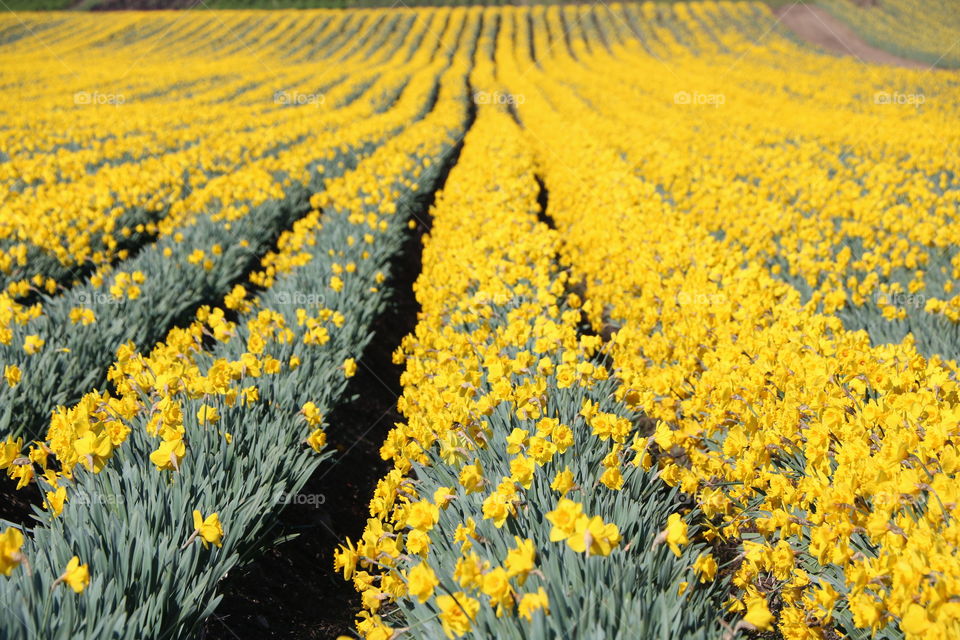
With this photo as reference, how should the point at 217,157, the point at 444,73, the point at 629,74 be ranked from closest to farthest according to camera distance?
the point at 217,157, the point at 629,74, the point at 444,73

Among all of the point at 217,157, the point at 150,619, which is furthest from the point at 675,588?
the point at 217,157

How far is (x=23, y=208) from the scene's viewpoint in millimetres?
7301

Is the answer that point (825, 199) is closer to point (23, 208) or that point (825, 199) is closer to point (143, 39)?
point (23, 208)

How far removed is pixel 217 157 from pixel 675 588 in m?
11.2

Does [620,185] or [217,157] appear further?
[217,157]
